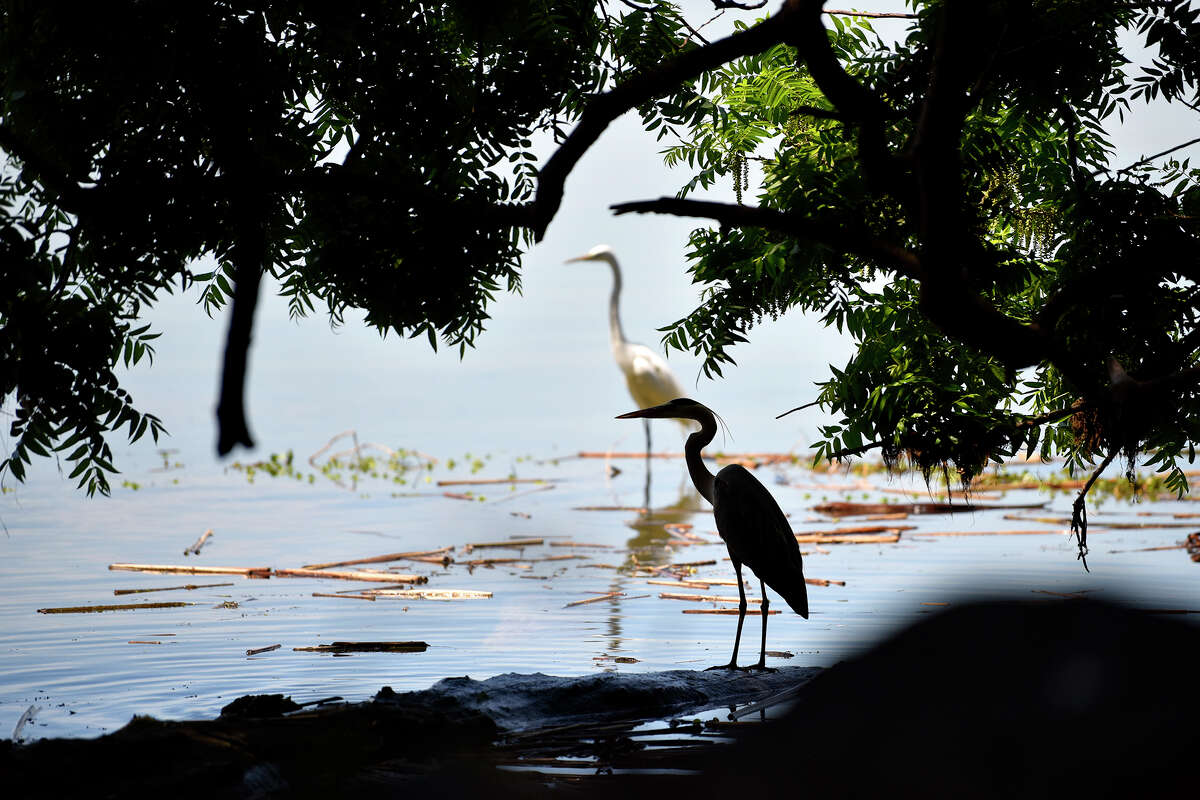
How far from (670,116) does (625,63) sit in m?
0.35

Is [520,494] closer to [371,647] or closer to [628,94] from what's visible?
[371,647]

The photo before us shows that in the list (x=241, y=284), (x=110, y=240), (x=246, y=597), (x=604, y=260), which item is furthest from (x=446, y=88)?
(x=604, y=260)

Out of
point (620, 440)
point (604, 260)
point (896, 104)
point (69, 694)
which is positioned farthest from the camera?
point (620, 440)

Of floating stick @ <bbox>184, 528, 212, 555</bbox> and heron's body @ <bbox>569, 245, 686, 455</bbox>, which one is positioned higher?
heron's body @ <bbox>569, 245, 686, 455</bbox>

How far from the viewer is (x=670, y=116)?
18.0ft

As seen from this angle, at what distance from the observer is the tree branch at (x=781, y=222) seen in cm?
370

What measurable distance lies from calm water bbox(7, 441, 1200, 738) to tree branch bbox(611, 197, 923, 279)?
118 centimetres

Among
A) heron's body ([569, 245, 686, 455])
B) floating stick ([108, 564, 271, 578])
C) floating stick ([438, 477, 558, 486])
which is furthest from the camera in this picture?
heron's body ([569, 245, 686, 455])

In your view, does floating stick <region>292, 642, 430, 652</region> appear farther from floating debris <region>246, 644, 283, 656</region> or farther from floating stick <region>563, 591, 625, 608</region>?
floating stick <region>563, 591, 625, 608</region>

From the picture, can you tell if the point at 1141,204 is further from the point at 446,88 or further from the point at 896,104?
the point at 446,88

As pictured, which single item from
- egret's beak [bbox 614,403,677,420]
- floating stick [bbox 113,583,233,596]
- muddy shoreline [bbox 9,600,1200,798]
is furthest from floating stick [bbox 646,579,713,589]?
muddy shoreline [bbox 9,600,1200,798]

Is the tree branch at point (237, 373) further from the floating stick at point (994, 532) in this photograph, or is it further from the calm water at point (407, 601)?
the floating stick at point (994, 532)

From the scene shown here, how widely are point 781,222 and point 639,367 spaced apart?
11.7 metres

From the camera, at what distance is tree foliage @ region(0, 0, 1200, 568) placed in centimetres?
389
